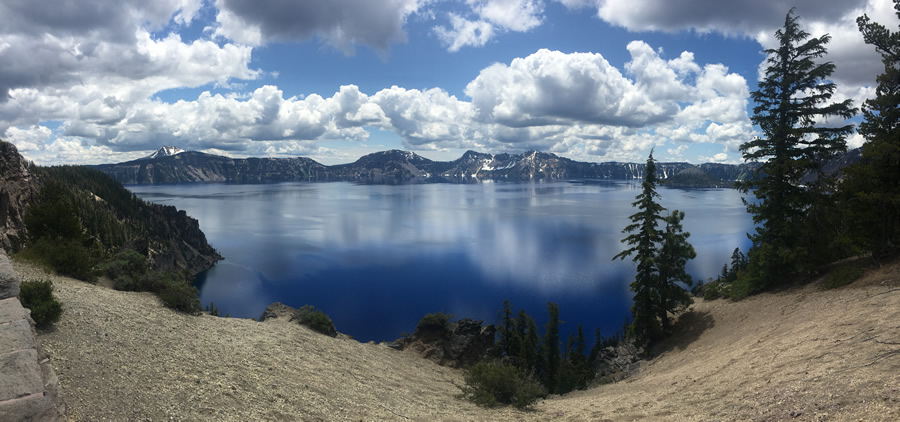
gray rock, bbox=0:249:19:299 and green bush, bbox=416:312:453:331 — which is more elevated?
gray rock, bbox=0:249:19:299

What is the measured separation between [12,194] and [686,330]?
6418 cm

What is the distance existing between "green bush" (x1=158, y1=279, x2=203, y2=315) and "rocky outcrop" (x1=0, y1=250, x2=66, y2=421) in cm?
1133

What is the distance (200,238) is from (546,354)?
119 meters

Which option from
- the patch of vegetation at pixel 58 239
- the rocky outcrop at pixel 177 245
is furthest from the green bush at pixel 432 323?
the rocky outcrop at pixel 177 245

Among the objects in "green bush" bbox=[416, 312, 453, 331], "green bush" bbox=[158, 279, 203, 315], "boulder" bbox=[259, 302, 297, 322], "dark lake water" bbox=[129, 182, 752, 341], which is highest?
"green bush" bbox=[158, 279, 203, 315]

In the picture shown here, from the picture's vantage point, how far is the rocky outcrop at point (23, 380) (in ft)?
25.3

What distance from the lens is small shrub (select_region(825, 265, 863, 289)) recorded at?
22.5 m

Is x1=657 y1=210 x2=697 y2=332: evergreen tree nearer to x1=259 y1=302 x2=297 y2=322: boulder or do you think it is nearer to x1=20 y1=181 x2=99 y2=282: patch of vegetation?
x1=259 y1=302 x2=297 y2=322: boulder

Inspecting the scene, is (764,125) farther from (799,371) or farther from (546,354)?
(546,354)

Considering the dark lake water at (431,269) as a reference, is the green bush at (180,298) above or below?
above

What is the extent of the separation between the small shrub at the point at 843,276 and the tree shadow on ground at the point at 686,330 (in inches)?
272

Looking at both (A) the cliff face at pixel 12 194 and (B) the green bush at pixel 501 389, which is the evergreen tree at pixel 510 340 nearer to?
(B) the green bush at pixel 501 389

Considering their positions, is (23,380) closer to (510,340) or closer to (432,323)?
(432,323)

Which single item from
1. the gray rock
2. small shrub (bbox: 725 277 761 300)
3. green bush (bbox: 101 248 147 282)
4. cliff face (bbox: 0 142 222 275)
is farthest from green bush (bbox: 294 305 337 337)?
cliff face (bbox: 0 142 222 275)
